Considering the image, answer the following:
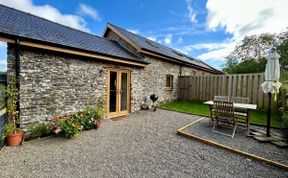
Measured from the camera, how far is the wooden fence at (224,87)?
815 centimetres

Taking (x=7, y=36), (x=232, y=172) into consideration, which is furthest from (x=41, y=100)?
(x=232, y=172)

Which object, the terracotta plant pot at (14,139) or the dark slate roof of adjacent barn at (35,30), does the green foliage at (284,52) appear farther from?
the terracotta plant pot at (14,139)

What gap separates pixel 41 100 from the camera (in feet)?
15.7

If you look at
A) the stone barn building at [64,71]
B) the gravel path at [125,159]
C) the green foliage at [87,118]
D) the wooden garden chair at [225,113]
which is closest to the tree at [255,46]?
the stone barn building at [64,71]

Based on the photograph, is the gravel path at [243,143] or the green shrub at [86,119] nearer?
the gravel path at [243,143]

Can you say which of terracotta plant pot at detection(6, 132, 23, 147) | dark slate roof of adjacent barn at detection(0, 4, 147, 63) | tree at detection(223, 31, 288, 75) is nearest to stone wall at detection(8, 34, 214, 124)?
dark slate roof of adjacent barn at detection(0, 4, 147, 63)

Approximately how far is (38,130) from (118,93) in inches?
144

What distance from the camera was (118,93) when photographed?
24.3ft

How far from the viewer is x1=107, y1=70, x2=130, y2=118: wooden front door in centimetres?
709

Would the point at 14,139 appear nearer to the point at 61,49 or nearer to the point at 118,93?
the point at 61,49

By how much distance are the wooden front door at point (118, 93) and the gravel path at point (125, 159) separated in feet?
8.43

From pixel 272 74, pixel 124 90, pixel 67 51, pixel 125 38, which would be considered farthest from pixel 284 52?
pixel 67 51

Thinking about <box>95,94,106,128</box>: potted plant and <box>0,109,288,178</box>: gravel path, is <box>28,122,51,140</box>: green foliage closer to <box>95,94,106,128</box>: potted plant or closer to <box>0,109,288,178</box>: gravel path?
<box>0,109,288,178</box>: gravel path

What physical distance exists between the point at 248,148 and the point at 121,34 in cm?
934
